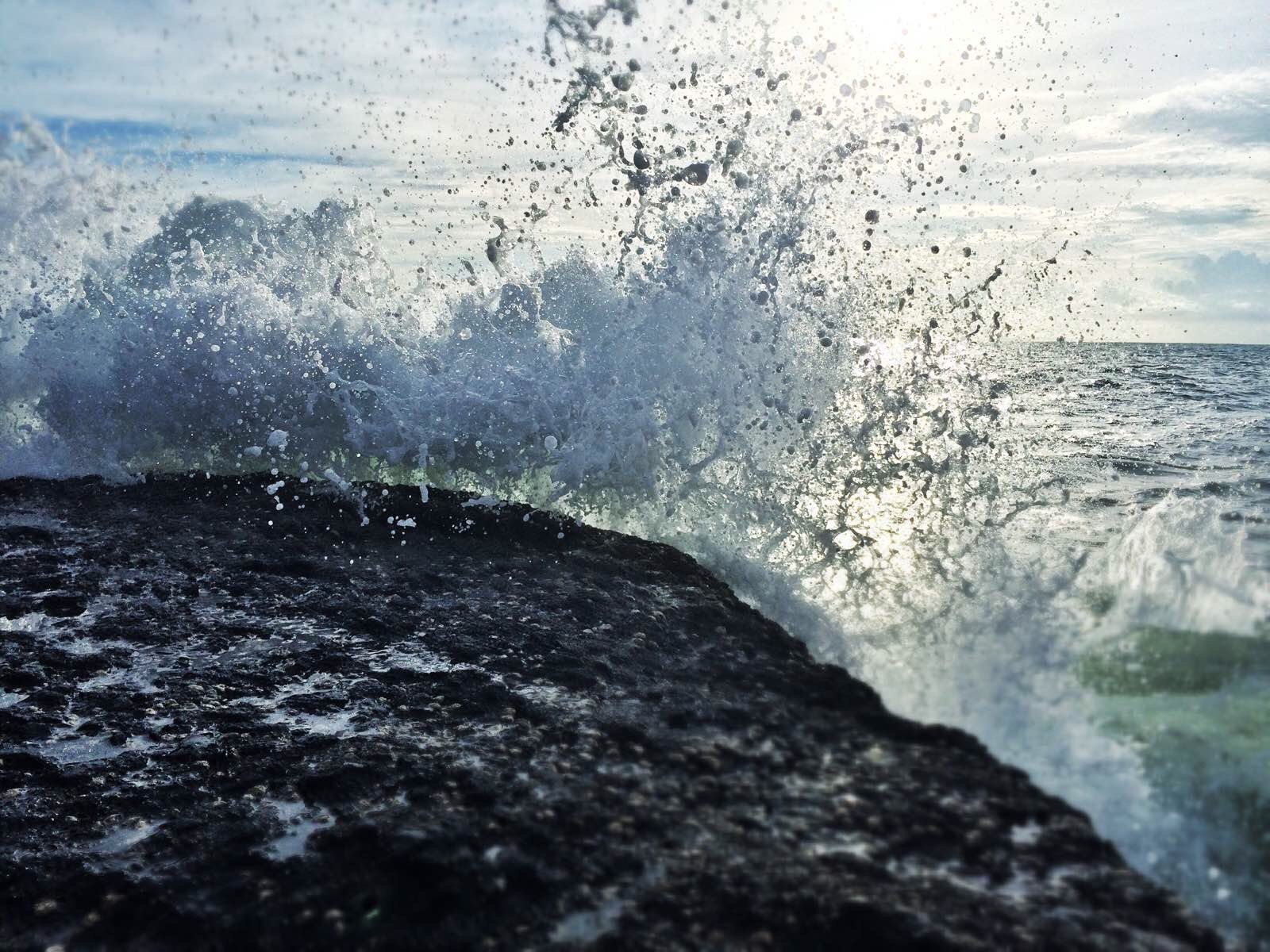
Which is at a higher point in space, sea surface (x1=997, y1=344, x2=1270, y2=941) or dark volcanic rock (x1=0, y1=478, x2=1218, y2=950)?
sea surface (x1=997, y1=344, x2=1270, y2=941)

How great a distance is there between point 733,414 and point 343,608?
2.57 metres

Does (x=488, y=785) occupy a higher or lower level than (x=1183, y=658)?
lower

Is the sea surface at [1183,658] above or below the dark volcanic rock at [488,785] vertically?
above

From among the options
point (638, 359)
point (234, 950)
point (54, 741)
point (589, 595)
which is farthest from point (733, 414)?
point (234, 950)

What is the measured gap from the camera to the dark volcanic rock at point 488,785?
2018 mm

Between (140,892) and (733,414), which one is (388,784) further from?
(733,414)

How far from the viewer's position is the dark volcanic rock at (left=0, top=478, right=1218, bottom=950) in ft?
6.62

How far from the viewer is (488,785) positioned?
2.61 meters

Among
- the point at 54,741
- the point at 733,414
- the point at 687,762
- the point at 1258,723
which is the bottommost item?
the point at 54,741

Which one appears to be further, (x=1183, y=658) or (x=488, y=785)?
(x=1183, y=658)

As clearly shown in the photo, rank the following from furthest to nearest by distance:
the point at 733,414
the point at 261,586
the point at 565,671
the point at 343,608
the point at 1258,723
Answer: the point at 733,414 → the point at 261,586 → the point at 343,608 → the point at 565,671 → the point at 1258,723

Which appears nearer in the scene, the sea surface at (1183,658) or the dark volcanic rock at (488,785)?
the dark volcanic rock at (488,785)

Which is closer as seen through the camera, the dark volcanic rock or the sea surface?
the dark volcanic rock

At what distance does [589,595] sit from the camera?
425 centimetres
